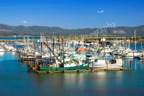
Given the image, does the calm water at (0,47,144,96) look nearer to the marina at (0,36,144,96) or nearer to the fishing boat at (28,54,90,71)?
the marina at (0,36,144,96)

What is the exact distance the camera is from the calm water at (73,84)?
30.0m

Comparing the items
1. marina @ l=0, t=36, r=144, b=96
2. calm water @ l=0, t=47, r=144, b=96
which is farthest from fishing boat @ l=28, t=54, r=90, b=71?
calm water @ l=0, t=47, r=144, b=96

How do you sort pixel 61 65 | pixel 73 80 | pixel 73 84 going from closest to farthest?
pixel 73 84
pixel 73 80
pixel 61 65

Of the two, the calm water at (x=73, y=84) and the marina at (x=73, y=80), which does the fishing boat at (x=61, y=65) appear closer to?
the marina at (x=73, y=80)

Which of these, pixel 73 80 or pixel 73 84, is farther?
pixel 73 80

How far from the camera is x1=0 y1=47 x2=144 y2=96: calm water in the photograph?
1182 inches

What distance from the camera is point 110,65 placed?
43938 mm

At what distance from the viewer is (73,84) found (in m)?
34.2

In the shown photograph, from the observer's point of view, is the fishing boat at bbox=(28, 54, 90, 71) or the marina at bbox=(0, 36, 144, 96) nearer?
the marina at bbox=(0, 36, 144, 96)

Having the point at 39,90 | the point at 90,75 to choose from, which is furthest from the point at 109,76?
the point at 39,90

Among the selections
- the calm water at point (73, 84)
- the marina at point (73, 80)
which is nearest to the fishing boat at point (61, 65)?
the marina at point (73, 80)

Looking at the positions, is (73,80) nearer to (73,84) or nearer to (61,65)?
(73,84)

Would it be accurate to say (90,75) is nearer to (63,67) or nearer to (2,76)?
(63,67)

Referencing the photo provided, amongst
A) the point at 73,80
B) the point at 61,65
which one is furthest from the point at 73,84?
the point at 61,65
